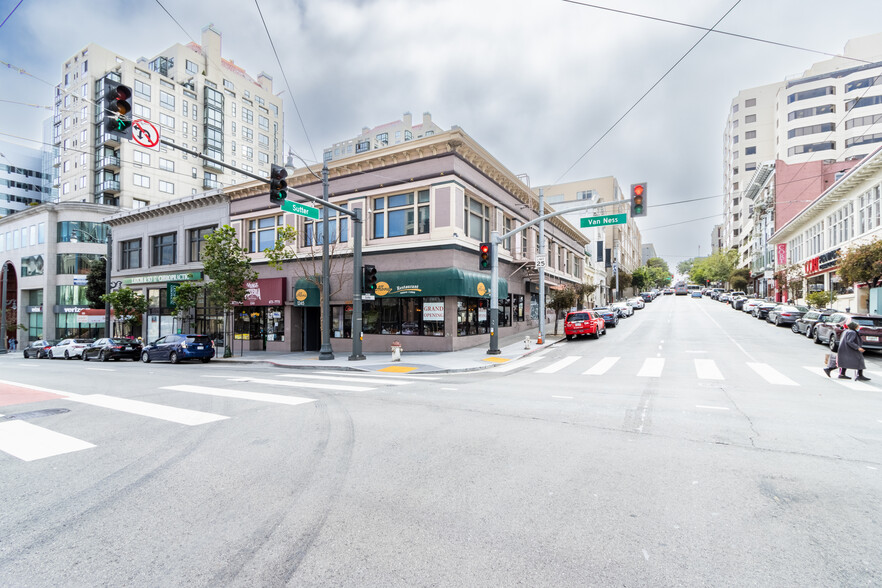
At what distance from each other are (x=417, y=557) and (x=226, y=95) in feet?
229

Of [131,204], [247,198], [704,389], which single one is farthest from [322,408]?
[131,204]

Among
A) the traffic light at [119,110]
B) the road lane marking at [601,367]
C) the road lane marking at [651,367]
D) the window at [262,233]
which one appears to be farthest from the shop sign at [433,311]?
the traffic light at [119,110]

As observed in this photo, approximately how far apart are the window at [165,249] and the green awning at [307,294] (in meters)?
13.3

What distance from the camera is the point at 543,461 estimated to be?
16.8 ft

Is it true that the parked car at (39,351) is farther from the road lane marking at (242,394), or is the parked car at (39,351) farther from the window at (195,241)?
the road lane marking at (242,394)

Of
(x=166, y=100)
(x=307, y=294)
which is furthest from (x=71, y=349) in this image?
(x=166, y=100)

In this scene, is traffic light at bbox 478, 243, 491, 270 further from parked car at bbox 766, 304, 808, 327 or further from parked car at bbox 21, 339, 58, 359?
parked car at bbox 21, 339, 58, 359

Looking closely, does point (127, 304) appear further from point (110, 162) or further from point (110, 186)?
point (110, 162)

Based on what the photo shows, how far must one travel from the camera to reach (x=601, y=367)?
14.7m

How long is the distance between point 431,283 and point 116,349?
2011 cm

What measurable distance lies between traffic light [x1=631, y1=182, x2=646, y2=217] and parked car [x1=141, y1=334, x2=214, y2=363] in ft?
68.2

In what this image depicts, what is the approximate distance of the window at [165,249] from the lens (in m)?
31.9

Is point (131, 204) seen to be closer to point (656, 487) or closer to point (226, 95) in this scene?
point (226, 95)

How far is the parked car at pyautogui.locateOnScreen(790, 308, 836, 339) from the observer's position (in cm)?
2158
